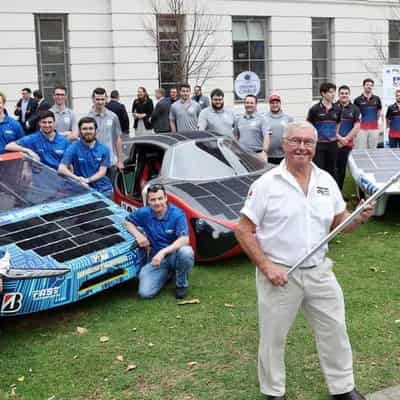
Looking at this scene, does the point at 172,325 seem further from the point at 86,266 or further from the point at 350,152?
the point at 350,152

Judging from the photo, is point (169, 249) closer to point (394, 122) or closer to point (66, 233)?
point (66, 233)

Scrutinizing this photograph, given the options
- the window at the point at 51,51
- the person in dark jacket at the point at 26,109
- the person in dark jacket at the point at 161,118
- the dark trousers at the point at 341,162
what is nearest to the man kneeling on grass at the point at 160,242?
the dark trousers at the point at 341,162

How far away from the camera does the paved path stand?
3715mm

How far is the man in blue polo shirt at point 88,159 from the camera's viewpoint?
714 centimetres

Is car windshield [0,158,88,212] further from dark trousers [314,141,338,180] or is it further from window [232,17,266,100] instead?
window [232,17,266,100]

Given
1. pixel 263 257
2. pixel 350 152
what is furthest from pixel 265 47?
pixel 263 257

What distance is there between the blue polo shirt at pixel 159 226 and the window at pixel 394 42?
62.2 feet

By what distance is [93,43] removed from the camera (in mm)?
17688

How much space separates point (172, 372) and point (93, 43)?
1484cm

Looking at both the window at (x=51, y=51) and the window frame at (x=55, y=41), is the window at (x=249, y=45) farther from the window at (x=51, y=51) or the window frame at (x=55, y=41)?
the window at (x=51, y=51)

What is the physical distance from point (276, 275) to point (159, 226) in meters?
2.63

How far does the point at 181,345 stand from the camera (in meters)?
4.70

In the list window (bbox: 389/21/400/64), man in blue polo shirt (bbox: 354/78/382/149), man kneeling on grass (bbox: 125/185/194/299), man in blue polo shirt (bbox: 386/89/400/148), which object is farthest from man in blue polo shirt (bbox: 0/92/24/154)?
window (bbox: 389/21/400/64)

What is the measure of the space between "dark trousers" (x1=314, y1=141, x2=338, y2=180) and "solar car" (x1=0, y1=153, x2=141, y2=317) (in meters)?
4.03
